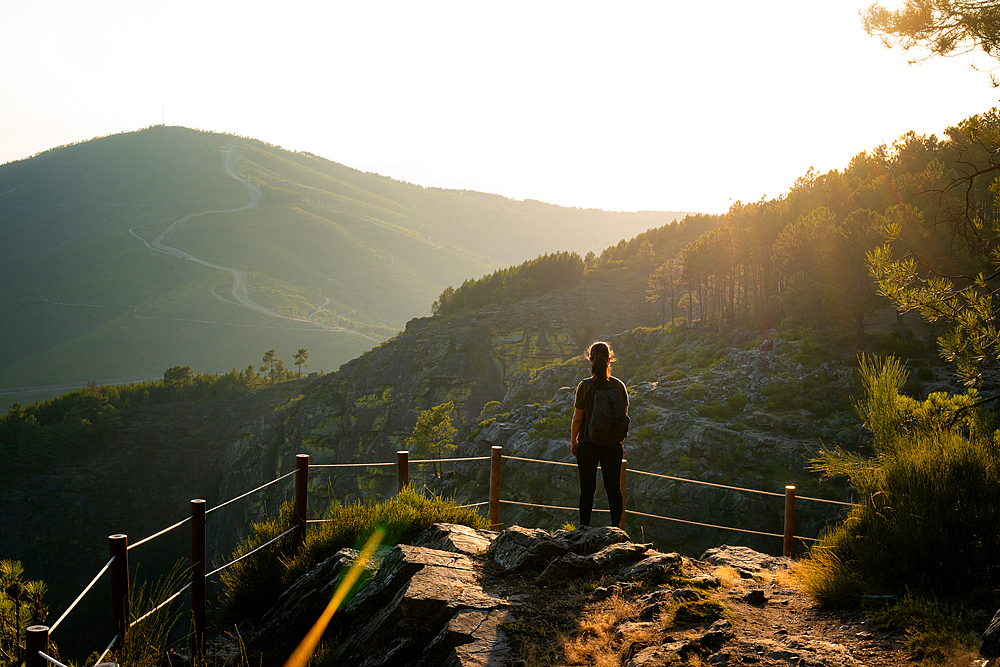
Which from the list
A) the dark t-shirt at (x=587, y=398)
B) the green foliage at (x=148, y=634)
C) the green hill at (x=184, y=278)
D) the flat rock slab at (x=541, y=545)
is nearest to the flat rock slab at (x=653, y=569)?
the flat rock slab at (x=541, y=545)

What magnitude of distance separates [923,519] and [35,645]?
18.6 feet

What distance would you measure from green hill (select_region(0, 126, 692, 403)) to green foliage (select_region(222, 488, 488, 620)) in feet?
371

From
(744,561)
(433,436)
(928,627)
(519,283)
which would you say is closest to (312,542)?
→ (744,561)

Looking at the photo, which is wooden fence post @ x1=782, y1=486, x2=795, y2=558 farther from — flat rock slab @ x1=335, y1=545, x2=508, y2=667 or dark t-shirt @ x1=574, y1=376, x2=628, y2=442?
flat rock slab @ x1=335, y1=545, x2=508, y2=667

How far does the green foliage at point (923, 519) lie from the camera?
406cm

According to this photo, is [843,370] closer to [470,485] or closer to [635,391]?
[635,391]

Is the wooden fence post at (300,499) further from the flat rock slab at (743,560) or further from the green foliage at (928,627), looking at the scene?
the green foliage at (928,627)

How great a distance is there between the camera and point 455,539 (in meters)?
5.92

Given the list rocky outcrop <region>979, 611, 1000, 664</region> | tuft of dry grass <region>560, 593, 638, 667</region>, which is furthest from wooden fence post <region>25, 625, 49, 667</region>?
rocky outcrop <region>979, 611, 1000, 664</region>

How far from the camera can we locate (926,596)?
3.89 metres

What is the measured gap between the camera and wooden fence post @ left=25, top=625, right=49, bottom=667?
2906 millimetres

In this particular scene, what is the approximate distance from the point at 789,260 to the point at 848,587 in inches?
1676

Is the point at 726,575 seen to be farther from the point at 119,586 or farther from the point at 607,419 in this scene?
the point at 119,586

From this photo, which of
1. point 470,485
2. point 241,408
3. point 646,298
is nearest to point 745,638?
point 470,485
